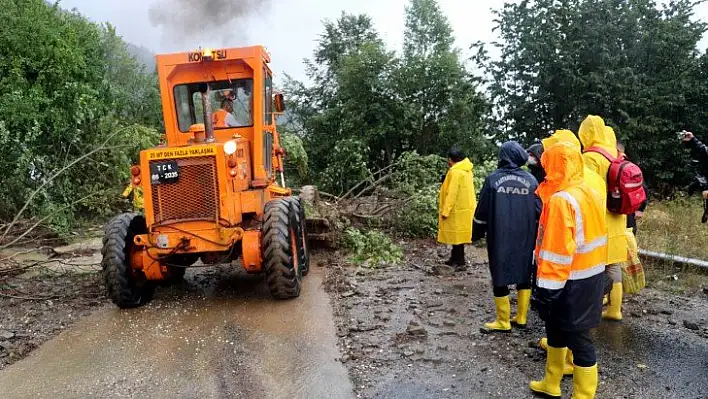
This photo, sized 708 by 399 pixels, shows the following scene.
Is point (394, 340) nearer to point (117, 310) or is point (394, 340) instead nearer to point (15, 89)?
point (117, 310)

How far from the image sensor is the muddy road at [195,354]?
4.21 metres

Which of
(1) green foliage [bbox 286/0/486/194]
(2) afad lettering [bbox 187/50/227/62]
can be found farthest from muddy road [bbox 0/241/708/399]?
(1) green foliage [bbox 286/0/486/194]

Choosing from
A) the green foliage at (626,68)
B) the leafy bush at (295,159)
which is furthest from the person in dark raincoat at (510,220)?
the green foliage at (626,68)

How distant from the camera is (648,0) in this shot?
16.4m

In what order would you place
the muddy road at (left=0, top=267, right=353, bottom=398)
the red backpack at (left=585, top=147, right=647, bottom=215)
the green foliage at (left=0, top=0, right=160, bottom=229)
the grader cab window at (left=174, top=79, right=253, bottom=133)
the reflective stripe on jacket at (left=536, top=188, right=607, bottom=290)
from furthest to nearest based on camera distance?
the green foliage at (left=0, top=0, right=160, bottom=229) < the grader cab window at (left=174, top=79, right=253, bottom=133) < the red backpack at (left=585, top=147, right=647, bottom=215) < the muddy road at (left=0, top=267, right=353, bottom=398) < the reflective stripe on jacket at (left=536, top=188, right=607, bottom=290)

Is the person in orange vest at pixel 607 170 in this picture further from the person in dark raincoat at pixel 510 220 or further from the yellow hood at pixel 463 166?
the yellow hood at pixel 463 166

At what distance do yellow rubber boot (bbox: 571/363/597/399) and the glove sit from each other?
0.38m

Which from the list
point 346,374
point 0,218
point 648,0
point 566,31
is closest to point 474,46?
point 566,31

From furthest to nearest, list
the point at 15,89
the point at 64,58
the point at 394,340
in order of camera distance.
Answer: the point at 64,58
the point at 15,89
the point at 394,340

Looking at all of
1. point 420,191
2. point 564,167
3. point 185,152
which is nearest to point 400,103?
point 420,191

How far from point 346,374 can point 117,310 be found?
3163 millimetres

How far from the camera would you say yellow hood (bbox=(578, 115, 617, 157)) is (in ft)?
16.1

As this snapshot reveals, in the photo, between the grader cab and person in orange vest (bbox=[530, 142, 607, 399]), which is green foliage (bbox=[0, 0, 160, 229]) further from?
person in orange vest (bbox=[530, 142, 607, 399])

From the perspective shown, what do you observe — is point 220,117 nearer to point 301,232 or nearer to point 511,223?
point 301,232
